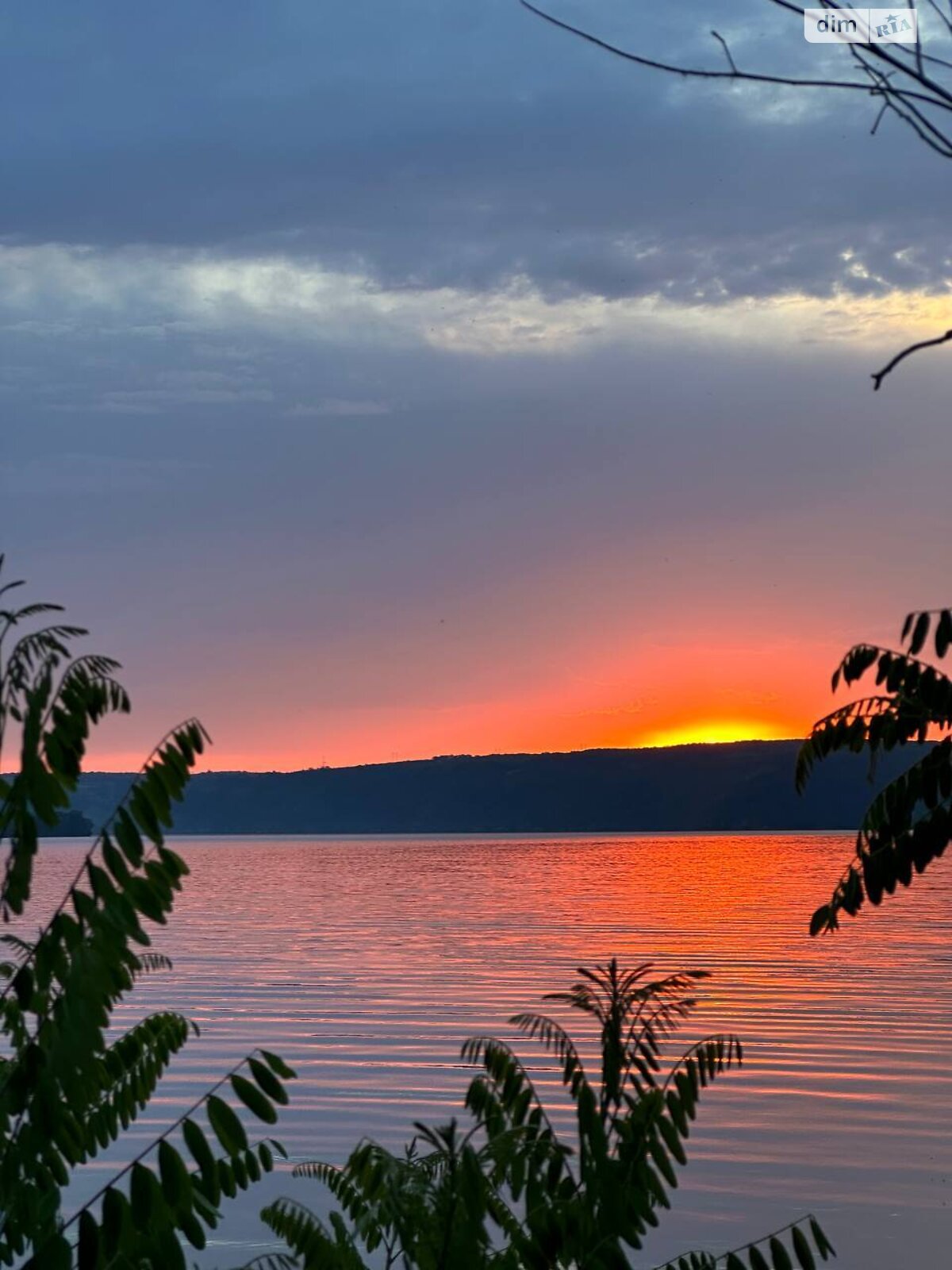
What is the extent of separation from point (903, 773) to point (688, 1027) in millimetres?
29692

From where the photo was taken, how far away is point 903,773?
8.48 metres

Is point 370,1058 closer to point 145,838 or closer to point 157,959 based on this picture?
A: point 157,959

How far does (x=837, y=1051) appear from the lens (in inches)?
1308

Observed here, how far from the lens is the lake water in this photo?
2095 centimetres

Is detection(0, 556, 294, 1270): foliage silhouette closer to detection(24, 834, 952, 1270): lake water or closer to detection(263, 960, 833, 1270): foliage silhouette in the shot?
detection(263, 960, 833, 1270): foliage silhouette

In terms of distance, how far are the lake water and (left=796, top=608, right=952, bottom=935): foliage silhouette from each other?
10269 mm

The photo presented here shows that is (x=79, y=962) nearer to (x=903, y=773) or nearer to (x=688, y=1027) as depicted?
(x=903, y=773)

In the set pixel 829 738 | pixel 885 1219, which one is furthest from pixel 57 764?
pixel 885 1219

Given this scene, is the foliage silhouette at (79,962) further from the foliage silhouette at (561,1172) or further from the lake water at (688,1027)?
the lake water at (688,1027)

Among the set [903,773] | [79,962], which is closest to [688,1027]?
[903,773]

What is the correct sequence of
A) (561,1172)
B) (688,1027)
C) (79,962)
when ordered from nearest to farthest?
(79,962) < (561,1172) < (688,1027)

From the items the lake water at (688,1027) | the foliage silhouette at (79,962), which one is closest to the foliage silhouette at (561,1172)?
the foliage silhouette at (79,962)

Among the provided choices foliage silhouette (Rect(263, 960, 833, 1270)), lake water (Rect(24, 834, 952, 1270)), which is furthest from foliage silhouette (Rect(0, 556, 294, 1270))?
lake water (Rect(24, 834, 952, 1270))

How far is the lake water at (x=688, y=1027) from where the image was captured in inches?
825
